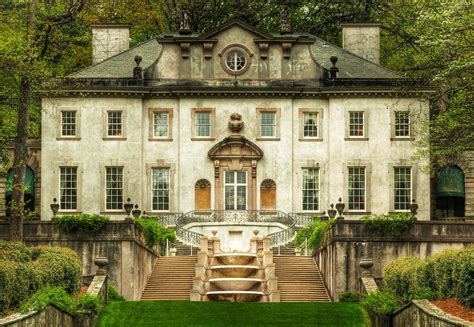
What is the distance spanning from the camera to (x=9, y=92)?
55750 millimetres

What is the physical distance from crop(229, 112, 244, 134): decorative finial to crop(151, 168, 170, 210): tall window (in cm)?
366

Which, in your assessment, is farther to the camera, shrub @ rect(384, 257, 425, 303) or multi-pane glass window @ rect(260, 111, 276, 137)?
multi-pane glass window @ rect(260, 111, 276, 137)

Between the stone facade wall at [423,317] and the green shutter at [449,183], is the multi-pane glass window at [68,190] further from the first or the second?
the stone facade wall at [423,317]

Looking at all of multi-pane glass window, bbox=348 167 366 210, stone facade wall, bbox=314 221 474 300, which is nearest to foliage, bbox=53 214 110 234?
stone facade wall, bbox=314 221 474 300

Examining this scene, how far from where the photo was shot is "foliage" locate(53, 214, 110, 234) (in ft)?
160

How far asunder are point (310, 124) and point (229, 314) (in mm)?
24758

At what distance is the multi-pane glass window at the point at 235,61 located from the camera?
205 feet

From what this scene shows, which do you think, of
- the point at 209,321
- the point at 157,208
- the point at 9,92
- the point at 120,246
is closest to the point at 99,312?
the point at 209,321

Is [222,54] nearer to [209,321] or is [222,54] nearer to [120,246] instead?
[120,246]

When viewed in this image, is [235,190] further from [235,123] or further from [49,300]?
[49,300]

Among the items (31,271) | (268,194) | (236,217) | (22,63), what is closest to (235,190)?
(268,194)

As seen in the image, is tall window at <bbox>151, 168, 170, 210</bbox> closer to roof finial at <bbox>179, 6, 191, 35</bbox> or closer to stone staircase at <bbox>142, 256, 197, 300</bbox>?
roof finial at <bbox>179, 6, 191, 35</bbox>

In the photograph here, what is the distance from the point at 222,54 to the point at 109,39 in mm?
7620

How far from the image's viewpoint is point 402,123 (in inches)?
2456
